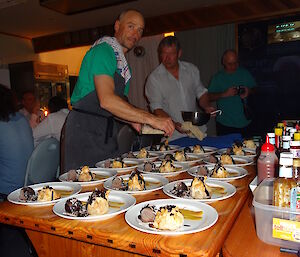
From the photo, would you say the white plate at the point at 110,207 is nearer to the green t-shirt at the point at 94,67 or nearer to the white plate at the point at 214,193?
the white plate at the point at 214,193

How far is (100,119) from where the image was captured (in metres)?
2.18

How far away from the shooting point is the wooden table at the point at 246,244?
0.83 m

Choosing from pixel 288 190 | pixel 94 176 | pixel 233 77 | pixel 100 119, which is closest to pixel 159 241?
pixel 288 190

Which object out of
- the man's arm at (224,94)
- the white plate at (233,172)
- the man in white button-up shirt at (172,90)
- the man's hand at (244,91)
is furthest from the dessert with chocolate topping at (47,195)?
the man's hand at (244,91)

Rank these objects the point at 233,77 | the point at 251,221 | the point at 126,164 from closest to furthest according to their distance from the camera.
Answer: the point at 251,221 → the point at 126,164 → the point at 233,77

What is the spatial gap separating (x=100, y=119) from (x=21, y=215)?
1138 millimetres

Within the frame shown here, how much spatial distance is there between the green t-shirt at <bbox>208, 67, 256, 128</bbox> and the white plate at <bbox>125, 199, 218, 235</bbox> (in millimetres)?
2928

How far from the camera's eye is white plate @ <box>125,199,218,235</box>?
0.93 meters

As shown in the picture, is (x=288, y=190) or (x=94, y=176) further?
(x=94, y=176)

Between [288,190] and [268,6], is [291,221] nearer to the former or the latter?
[288,190]

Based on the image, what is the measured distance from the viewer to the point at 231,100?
153 inches

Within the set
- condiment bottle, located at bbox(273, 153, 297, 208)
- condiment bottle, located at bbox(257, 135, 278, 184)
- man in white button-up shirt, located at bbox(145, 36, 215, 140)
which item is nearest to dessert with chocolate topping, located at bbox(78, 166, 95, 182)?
condiment bottle, located at bbox(257, 135, 278, 184)

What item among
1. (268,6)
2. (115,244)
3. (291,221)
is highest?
(268,6)

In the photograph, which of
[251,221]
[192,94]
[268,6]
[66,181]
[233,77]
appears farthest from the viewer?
[268,6]
